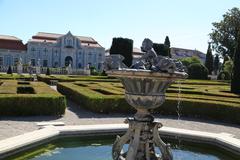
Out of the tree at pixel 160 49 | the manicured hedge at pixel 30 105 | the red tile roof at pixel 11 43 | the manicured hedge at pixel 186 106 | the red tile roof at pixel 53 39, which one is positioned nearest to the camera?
the manicured hedge at pixel 30 105

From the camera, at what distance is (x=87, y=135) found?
930cm

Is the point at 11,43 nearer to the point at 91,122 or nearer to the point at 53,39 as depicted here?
the point at 53,39

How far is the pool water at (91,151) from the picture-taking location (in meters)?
7.49

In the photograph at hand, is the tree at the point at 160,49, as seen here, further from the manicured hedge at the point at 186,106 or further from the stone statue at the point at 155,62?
the stone statue at the point at 155,62

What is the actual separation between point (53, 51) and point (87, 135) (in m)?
58.3

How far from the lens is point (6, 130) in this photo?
31.1 ft

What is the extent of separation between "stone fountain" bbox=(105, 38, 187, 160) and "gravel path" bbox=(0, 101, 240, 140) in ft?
15.0

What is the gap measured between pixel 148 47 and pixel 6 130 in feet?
16.9

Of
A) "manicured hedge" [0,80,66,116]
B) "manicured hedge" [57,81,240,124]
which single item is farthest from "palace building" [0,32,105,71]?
"manicured hedge" [0,80,66,116]

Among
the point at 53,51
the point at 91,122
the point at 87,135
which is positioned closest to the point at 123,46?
the point at 53,51

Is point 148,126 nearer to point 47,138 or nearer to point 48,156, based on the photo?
point 48,156

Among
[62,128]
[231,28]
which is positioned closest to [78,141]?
[62,128]

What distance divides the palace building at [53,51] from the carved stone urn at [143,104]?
180 ft

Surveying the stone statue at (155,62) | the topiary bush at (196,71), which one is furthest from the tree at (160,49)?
the stone statue at (155,62)
